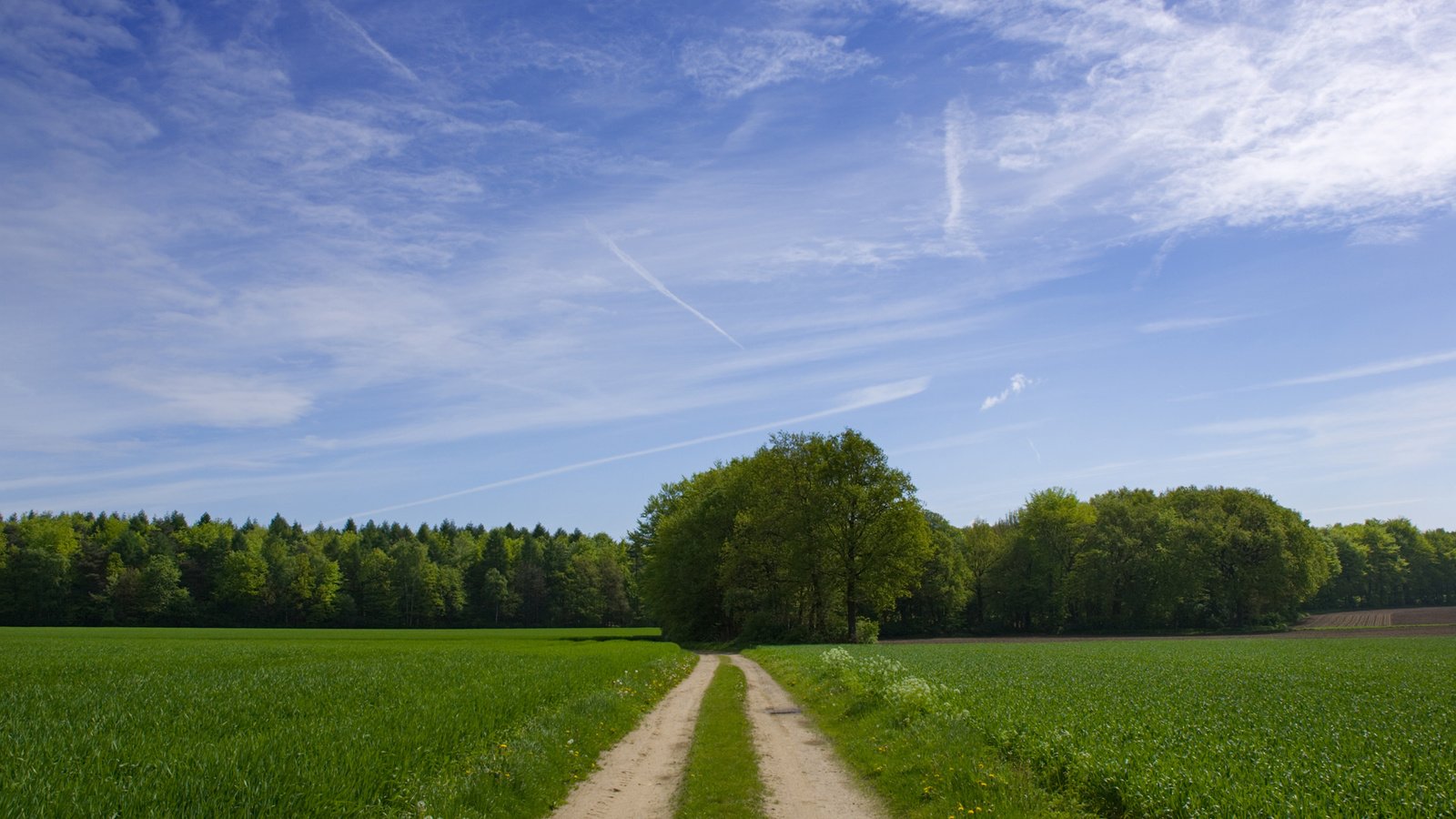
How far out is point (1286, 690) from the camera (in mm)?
18141

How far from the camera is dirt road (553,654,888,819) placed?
35.9ft

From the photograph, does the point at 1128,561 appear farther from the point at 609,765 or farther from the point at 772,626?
the point at 609,765

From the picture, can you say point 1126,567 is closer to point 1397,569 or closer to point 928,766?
point 1397,569

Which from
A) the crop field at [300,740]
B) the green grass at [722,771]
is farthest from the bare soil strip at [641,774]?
the crop field at [300,740]

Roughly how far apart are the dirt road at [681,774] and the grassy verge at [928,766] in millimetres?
467

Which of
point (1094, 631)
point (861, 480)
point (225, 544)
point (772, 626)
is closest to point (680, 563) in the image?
point (772, 626)

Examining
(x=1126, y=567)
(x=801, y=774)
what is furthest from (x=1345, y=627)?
(x=801, y=774)

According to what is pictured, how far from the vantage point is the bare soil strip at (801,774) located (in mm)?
10922

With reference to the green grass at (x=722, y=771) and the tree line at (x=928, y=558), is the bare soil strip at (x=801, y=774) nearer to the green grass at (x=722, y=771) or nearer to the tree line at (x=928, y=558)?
the green grass at (x=722, y=771)

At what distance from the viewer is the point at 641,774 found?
13.3 meters

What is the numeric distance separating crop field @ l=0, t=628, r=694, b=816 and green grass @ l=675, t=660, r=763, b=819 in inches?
78.0

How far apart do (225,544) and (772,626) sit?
10533 centimetres

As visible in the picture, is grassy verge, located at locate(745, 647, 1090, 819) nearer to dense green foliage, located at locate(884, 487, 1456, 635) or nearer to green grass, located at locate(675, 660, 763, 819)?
green grass, located at locate(675, 660, 763, 819)

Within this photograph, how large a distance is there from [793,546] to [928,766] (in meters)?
48.6
